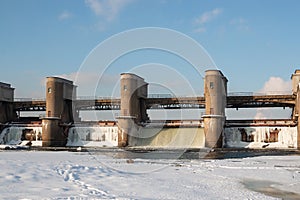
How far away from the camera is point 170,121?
53.3m

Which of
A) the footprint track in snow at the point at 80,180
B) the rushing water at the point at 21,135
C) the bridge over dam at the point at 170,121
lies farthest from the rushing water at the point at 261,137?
the footprint track in snow at the point at 80,180

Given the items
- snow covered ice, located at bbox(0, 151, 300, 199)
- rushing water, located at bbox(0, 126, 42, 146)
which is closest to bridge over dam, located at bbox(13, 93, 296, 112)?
rushing water, located at bbox(0, 126, 42, 146)

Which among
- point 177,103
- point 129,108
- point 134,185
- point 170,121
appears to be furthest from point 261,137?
point 134,185

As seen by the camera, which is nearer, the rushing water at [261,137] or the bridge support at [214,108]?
the rushing water at [261,137]

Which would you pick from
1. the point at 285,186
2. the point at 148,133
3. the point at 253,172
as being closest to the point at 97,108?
the point at 148,133

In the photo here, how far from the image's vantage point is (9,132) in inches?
2409

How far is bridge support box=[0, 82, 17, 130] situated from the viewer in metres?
63.7

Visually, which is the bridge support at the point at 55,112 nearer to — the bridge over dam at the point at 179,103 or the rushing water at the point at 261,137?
the bridge over dam at the point at 179,103

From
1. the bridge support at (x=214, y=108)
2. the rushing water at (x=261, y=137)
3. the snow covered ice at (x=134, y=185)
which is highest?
the bridge support at (x=214, y=108)

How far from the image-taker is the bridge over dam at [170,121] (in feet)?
160

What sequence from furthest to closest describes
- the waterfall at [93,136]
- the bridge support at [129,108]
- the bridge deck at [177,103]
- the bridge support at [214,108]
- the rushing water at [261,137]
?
the waterfall at [93,136] → the bridge deck at [177,103] → the bridge support at [129,108] → the bridge support at [214,108] → the rushing water at [261,137]

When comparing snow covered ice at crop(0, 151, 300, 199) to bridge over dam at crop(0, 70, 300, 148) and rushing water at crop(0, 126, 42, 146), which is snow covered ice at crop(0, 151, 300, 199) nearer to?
bridge over dam at crop(0, 70, 300, 148)

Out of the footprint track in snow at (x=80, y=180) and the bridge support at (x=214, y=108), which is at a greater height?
the bridge support at (x=214, y=108)

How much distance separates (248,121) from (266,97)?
16.8ft
